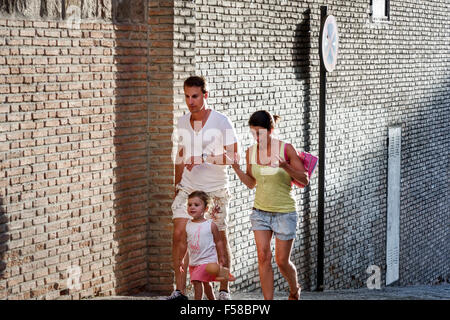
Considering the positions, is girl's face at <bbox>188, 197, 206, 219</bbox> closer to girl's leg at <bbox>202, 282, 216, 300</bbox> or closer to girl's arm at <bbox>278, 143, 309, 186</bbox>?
girl's leg at <bbox>202, 282, 216, 300</bbox>

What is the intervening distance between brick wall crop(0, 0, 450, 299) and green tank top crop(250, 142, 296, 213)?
1526 millimetres

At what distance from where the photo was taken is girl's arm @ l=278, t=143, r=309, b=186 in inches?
313

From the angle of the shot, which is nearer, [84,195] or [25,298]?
[25,298]

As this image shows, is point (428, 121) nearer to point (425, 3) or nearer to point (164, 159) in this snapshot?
point (425, 3)

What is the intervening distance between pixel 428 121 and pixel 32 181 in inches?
437

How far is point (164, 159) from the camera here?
9.37 m

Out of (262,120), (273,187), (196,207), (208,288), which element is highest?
(262,120)

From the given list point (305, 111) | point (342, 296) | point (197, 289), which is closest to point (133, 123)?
point (197, 289)

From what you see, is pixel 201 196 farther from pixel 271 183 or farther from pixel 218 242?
pixel 271 183

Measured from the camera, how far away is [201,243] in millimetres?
7582

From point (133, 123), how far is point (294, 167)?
2044mm

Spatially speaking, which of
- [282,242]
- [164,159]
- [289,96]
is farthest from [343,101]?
[282,242]

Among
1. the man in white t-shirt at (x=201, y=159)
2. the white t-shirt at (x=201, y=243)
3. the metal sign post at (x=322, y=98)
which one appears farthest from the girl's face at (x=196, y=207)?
the metal sign post at (x=322, y=98)
